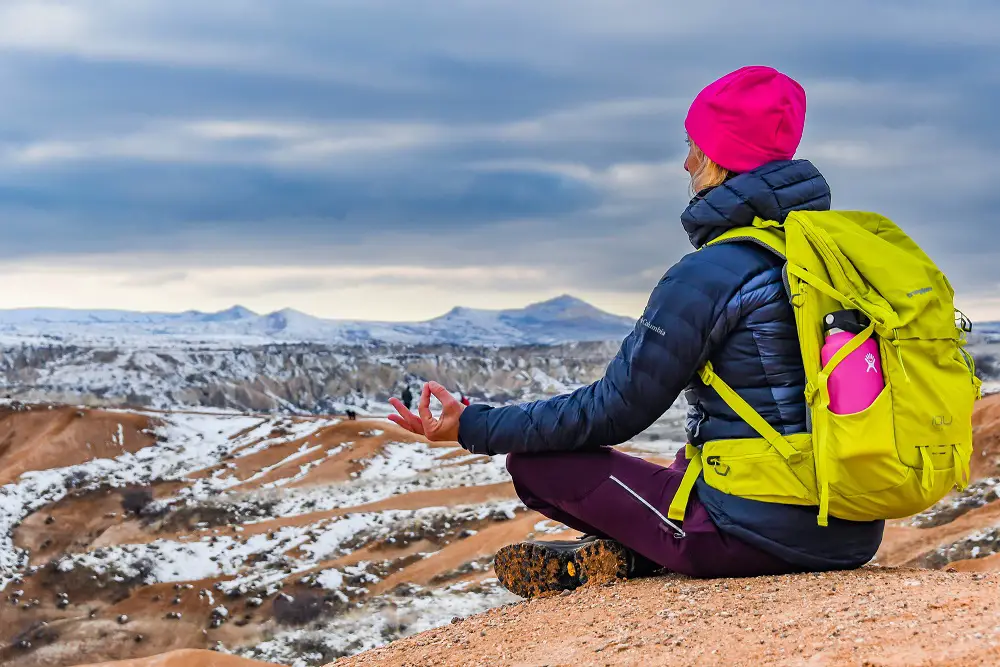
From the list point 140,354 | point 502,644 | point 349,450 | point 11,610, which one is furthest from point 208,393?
point 502,644

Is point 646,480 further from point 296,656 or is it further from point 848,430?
point 296,656

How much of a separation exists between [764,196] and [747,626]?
1.76m

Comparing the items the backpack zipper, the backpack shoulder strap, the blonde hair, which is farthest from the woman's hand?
the blonde hair

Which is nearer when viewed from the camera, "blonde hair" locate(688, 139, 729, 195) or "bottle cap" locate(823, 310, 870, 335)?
"bottle cap" locate(823, 310, 870, 335)

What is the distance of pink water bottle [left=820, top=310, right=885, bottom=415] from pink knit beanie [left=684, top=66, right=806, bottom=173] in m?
0.86

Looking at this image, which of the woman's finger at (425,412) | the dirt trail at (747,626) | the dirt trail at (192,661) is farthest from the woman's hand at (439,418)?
the dirt trail at (192,661)

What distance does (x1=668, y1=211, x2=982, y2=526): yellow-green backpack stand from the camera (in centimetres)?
389

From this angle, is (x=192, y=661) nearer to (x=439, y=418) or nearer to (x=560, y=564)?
(x=560, y=564)

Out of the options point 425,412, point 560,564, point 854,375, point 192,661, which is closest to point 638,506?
point 560,564

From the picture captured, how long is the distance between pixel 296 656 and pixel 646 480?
10.9m

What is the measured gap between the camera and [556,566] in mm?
5375

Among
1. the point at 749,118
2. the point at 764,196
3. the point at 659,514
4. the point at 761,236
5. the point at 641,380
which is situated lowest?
the point at 659,514

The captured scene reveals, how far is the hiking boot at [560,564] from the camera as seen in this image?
5.14 m

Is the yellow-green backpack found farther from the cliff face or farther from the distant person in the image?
the cliff face
